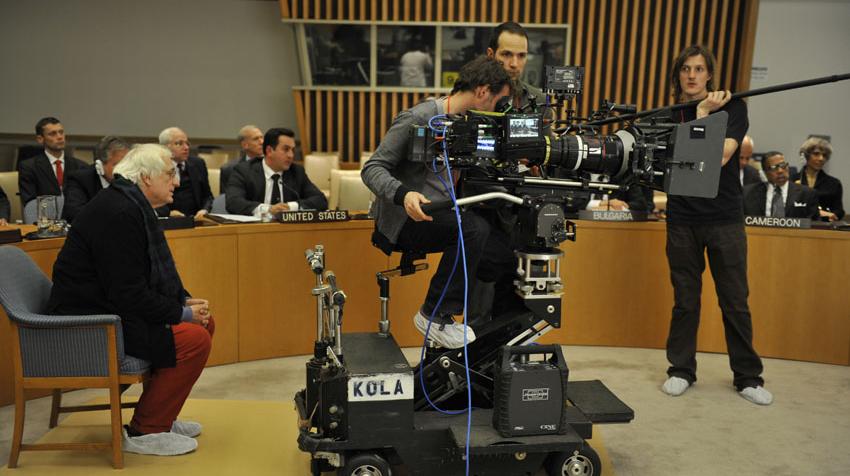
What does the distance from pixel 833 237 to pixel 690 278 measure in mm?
1072

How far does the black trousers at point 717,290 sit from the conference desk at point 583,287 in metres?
0.59

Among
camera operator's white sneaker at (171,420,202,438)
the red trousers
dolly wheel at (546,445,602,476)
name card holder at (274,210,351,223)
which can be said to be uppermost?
name card holder at (274,210,351,223)

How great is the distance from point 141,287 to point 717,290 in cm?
280

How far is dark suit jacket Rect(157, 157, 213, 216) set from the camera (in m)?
5.12

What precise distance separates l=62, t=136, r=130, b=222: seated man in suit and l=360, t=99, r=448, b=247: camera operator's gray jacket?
213 centimetres

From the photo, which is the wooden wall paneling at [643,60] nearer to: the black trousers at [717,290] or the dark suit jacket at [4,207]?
the black trousers at [717,290]

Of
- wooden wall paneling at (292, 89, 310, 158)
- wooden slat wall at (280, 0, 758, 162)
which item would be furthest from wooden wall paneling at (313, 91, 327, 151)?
wooden wall paneling at (292, 89, 310, 158)

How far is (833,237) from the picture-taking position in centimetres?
426

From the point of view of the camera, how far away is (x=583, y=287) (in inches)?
178

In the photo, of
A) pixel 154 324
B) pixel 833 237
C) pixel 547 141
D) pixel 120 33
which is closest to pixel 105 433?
pixel 154 324

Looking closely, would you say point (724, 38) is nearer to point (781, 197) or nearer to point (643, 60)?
point (643, 60)

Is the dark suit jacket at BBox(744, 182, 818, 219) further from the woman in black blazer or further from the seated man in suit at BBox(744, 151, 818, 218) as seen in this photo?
the woman in black blazer

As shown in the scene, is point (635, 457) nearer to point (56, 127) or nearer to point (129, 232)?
point (129, 232)

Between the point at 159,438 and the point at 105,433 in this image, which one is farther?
the point at 105,433
